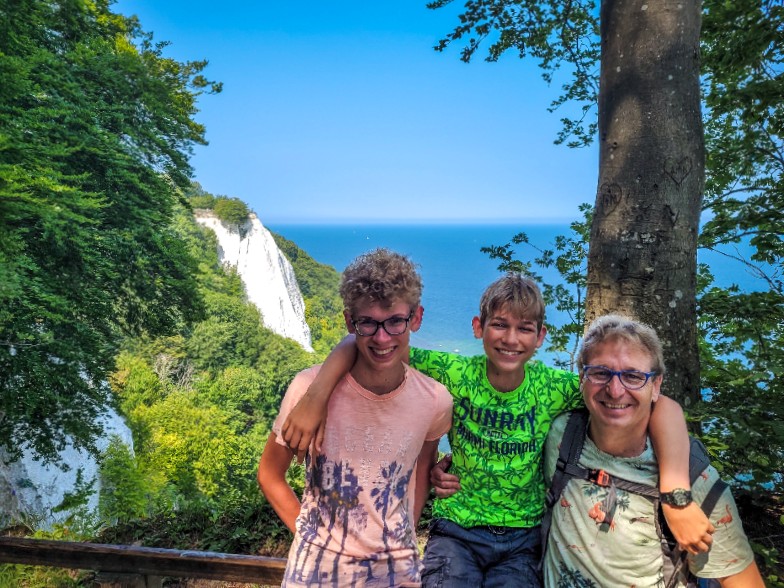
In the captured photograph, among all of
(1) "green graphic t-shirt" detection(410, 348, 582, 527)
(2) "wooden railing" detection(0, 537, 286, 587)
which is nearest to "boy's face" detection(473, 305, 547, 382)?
(1) "green graphic t-shirt" detection(410, 348, 582, 527)

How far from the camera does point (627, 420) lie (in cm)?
164

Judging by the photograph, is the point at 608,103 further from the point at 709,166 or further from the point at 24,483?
the point at 24,483

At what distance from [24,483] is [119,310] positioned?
542cm

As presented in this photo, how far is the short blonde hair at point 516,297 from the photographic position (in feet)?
6.12

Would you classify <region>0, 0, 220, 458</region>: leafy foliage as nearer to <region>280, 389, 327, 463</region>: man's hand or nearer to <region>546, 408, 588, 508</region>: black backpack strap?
<region>280, 389, 327, 463</region>: man's hand

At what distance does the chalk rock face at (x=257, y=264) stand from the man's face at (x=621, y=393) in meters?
54.4

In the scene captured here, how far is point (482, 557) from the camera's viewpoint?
1.83m

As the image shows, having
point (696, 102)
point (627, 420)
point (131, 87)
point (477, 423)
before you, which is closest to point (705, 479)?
point (627, 420)

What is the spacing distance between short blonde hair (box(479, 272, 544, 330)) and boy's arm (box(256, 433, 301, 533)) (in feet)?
3.14

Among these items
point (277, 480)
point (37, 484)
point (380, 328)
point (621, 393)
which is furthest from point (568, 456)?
point (37, 484)

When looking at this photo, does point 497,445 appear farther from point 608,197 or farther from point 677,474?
point 608,197

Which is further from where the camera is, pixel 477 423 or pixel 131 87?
pixel 131 87

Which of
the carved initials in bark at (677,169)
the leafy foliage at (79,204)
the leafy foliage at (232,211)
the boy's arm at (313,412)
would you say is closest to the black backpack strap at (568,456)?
the boy's arm at (313,412)

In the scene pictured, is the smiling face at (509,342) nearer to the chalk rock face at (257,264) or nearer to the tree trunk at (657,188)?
the tree trunk at (657,188)
